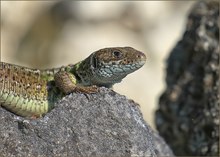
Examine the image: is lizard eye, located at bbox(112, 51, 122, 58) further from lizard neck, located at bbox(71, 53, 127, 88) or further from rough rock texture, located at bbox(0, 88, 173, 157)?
rough rock texture, located at bbox(0, 88, 173, 157)

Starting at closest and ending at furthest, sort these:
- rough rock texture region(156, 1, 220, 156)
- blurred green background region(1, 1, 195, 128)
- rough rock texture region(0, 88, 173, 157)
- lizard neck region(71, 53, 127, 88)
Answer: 1. rough rock texture region(0, 88, 173, 157)
2. lizard neck region(71, 53, 127, 88)
3. rough rock texture region(156, 1, 220, 156)
4. blurred green background region(1, 1, 195, 128)

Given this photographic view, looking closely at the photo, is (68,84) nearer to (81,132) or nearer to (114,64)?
(114,64)

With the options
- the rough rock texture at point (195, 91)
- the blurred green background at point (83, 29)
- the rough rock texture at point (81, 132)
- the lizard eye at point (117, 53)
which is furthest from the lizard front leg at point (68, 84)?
the blurred green background at point (83, 29)

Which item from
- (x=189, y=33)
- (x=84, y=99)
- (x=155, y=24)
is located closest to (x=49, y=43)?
(x=155, y=24)

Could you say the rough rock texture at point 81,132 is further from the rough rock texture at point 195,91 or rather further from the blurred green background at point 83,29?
the blurred green background at point 83,29

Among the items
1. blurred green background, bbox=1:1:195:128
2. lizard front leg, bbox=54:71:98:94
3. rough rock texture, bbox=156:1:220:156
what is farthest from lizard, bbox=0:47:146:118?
blurred green background, bbox=1:1:195:128

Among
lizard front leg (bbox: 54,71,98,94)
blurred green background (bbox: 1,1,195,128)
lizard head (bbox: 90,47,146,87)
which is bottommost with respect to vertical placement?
blurred green background (bbox: 1,1,195,128)

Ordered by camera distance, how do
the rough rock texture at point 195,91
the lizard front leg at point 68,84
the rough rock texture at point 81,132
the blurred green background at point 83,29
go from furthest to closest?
the blurred green background at point 83,29, the rough rock texture at point 195,91, the lizard front leg at point 68,84, the rough rock texture at point 81,132
